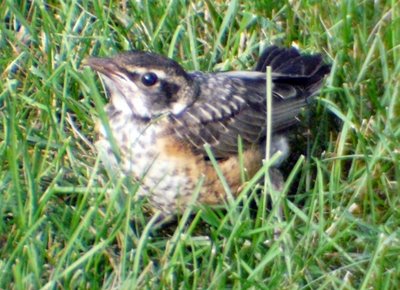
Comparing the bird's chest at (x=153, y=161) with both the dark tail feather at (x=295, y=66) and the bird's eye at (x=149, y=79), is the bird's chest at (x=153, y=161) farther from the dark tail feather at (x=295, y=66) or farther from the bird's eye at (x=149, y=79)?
the dark tail feather at (x=295, y=66)

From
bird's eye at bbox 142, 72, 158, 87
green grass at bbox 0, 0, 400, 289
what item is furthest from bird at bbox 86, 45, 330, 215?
green grass at bbox 0, 0, 400, 289

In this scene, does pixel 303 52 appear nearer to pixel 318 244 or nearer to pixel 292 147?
pixel 292 147

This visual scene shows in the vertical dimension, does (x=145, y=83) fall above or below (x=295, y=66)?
above

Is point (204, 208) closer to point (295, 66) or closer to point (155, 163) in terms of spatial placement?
point (155, 163)

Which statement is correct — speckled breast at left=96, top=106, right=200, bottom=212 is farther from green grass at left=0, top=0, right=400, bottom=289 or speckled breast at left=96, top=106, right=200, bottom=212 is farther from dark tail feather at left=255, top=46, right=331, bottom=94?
dark tail feather at left=255, top=46, right=331, bottom=94

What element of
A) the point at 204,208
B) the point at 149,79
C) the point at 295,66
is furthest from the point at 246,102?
the point at 204,208

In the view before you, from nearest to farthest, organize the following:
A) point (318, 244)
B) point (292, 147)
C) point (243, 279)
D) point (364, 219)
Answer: point (243, 279), point (318, 244), point (364, 219), point (292, 147)

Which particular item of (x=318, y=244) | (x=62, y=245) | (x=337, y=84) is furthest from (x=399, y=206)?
(x=62, y=245)
